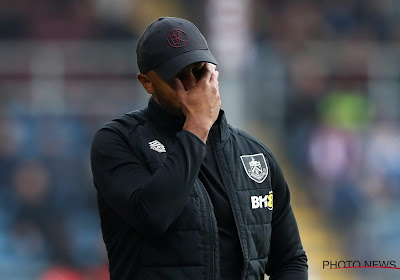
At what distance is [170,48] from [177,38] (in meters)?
0.04

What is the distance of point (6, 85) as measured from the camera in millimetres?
7773

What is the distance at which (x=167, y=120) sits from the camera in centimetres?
204

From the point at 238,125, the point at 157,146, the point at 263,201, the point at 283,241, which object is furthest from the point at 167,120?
the point at 238,125

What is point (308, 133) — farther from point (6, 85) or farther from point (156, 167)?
point (156, 167)

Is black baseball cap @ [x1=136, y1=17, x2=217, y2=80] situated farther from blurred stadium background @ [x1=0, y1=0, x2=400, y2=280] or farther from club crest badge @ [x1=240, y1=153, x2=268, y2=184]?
blurred stadium background @ [x1=0, y1=0, x2=400, y2=280]

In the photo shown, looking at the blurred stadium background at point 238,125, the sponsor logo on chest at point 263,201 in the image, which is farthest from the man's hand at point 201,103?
the blurred stadium background at point 238,125

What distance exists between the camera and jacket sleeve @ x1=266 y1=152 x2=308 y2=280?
2121 mm

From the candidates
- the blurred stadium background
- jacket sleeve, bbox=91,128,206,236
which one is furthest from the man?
the blurred stadium background

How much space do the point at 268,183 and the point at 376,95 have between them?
573cm

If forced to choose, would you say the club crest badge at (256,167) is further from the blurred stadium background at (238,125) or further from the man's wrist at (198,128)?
the blurred stadium background at (238,125)

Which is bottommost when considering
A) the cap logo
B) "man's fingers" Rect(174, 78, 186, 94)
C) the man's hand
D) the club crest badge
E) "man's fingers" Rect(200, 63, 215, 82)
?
the club crest badge

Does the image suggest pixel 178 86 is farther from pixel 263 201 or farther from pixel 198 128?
pixel 263 201

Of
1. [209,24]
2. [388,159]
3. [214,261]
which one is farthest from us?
[209,24]

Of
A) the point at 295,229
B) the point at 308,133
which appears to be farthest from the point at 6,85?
the point at 295,229
